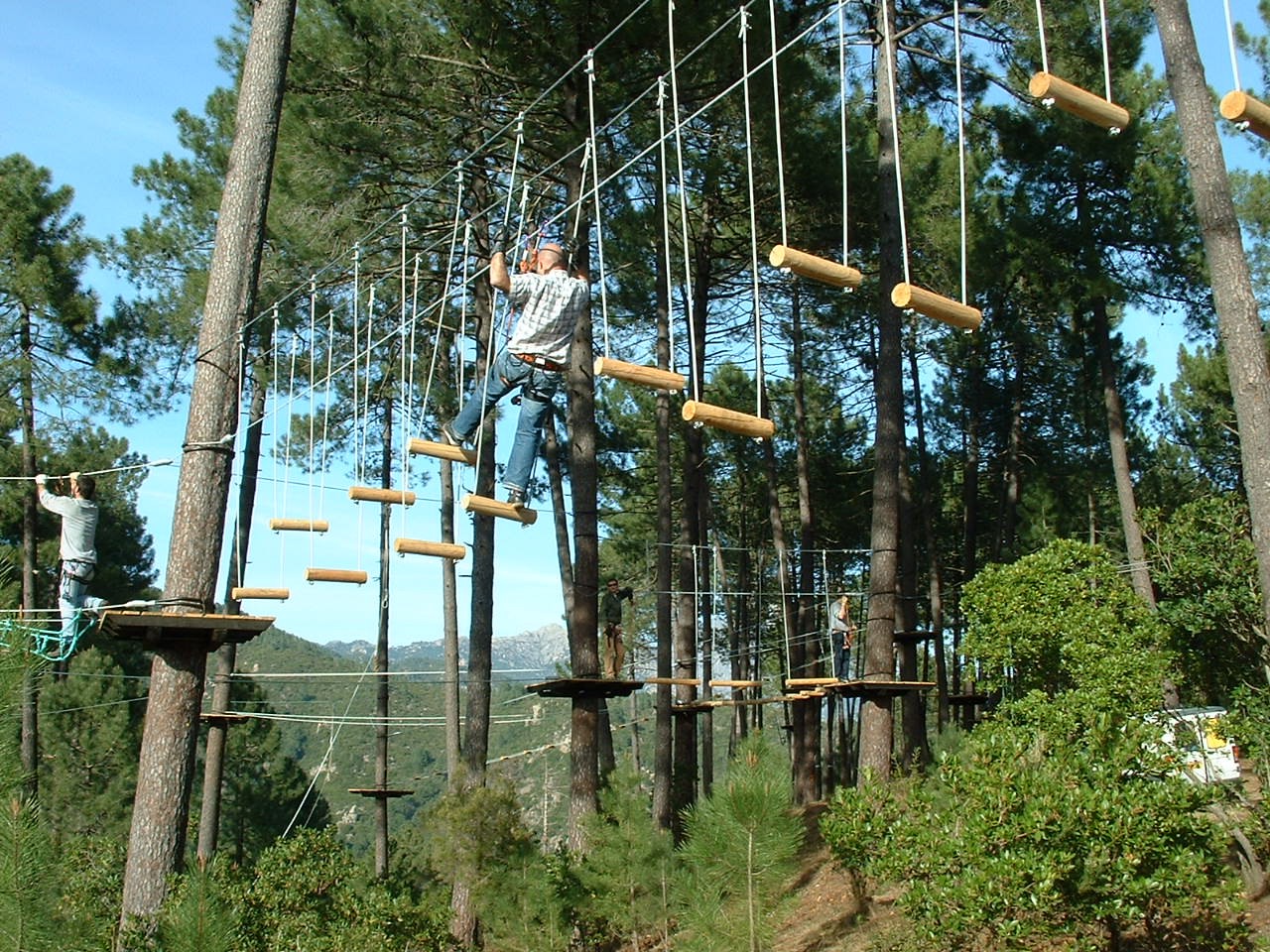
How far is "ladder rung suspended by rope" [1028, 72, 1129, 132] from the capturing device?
4.12m

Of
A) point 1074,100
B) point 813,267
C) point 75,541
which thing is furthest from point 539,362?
point 1074,100

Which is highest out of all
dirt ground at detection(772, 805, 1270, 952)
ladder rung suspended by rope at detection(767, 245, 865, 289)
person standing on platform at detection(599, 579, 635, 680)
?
ladder rung suspended by rope at detection(767, 245, 865, 289)

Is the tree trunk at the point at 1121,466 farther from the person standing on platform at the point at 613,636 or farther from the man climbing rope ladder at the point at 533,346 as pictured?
the man climbing rope ladder at the point at 533,346

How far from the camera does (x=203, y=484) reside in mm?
5711

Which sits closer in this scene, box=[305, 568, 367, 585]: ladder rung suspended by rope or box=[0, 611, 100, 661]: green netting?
box=[0, 611, 100, 661]: green netting

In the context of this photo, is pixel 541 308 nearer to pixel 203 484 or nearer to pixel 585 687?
pixel 203 484

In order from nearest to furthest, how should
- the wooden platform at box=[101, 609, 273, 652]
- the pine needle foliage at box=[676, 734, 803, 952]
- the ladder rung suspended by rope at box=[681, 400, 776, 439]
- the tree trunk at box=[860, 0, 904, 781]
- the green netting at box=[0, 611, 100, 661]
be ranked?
1. the green netting at box=[0, 611, 100, 661]
2. the ladder rung suspended by rope at box=[681, 400, 776, 439]
3. the wooden platform at box=[101, 609, 273, 652]
4. the pine needle foliage at box=[676, 734, 803, 952]
5. the tree trunk at box=[860, 0, 904, 781]

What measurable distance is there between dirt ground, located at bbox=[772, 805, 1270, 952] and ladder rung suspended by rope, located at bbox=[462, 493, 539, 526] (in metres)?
2.82

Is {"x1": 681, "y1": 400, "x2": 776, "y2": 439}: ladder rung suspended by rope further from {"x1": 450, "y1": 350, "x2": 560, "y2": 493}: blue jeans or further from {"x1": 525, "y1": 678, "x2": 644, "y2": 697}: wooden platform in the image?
{"x1": 525, "y1": 678, "x2": 644, "y2": 697}: wooden platform

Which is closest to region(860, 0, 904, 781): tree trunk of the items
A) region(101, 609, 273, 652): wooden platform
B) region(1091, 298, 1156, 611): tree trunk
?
region(1091, 298, 1156, 611): tree trunk

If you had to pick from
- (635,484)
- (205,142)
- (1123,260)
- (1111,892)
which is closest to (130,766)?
(635,484)

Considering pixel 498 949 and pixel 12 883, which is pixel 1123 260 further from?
pixel 12 883

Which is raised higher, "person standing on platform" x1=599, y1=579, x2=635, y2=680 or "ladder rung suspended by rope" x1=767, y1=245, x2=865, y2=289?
"ladder rung suspended by rope" x1=767, y1=245, x2=865, y2=289

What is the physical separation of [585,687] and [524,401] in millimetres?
2652
